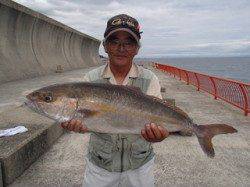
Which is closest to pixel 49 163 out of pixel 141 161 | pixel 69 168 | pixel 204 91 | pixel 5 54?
pixel 69 168

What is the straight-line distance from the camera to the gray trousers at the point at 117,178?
3.45 metres

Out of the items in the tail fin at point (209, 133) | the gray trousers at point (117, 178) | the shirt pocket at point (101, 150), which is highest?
the tail fin at point (209, 133)

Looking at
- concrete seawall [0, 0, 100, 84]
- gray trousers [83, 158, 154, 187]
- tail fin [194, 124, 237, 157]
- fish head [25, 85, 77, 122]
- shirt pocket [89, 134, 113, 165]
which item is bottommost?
concrete seawall [0, 0, 100, 84]

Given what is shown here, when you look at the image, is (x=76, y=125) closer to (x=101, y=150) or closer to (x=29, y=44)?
(x=101, y=150)

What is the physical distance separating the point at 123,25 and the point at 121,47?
0.19 metres

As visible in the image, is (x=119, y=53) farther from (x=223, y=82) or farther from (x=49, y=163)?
(x=223, y=82)

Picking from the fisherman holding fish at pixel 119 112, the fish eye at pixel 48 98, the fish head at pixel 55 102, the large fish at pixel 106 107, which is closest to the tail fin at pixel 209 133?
the fisherman holding fish at pixel 119 112

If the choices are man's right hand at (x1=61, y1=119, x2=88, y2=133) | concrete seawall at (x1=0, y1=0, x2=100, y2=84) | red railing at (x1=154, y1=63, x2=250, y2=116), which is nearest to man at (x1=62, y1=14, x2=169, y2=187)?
man's right hand at (x1=61, y1=119, x2=88, y2=133)

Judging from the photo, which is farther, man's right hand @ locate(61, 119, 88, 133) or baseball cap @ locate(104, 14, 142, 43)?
baseball cap @ locate(104, 14, 142, 43)

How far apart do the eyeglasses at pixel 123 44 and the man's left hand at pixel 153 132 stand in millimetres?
722

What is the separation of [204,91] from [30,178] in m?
14.0

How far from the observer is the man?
3.43 m

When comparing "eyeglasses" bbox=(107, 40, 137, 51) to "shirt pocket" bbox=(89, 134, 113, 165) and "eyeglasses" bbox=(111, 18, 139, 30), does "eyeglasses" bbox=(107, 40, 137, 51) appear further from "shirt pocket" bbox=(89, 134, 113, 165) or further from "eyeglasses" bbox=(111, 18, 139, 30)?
"shirt pocket" bbox=(89, 134, 113, 165)

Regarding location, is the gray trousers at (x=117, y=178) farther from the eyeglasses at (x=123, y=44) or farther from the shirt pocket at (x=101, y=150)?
the eyeglasses at (x=123, y=44)
